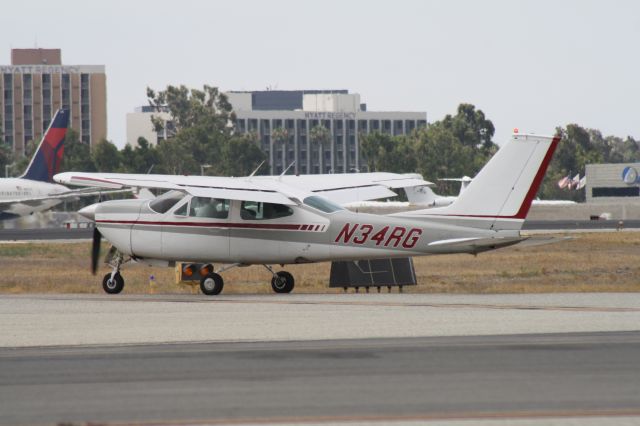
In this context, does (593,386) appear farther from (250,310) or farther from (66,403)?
(250,310)

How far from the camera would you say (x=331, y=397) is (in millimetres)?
12195

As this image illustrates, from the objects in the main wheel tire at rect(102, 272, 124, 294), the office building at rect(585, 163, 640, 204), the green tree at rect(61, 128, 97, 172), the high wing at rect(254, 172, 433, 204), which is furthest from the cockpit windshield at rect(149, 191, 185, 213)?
the office building at rect(585, 163, 640, 204)

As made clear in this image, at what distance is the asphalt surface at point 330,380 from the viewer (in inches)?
448

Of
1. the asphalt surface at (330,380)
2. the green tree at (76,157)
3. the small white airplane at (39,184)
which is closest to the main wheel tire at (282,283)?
the asphalt surface at (330,380)

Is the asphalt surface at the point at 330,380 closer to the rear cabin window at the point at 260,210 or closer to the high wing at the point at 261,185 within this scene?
the high wing at the point at 261,185

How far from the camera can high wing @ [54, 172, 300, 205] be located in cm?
2536

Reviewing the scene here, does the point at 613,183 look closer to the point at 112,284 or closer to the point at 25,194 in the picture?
the point at 25,194

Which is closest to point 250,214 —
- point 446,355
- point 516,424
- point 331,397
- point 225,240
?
point 225,240

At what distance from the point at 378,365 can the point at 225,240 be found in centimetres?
1230

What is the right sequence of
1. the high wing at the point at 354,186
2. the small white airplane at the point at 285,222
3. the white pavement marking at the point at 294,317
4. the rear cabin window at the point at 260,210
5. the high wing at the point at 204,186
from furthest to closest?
the high wing at the point at 354,186, the rear cabin window at the point at 260,210, the high wing at the point at 204,186, the small white airplane at the point at 285,222, the white pavement marking at the point at 294,317

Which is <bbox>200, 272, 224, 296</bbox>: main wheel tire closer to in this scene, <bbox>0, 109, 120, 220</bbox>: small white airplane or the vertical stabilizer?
the vertical stabilizer

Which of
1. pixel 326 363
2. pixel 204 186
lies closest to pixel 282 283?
pixel 204 186

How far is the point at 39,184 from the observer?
7194cm

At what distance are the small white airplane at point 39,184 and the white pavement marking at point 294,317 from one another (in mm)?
45983
